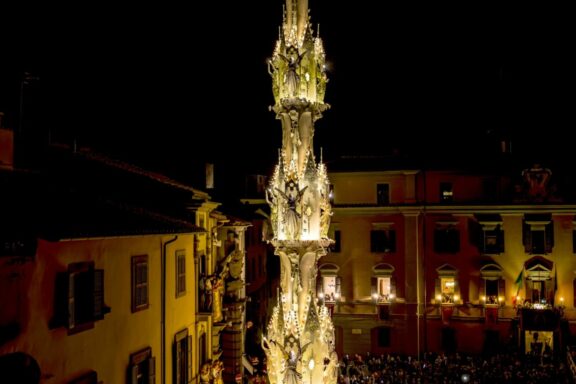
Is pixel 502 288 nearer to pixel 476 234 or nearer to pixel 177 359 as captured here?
pixel 476 234

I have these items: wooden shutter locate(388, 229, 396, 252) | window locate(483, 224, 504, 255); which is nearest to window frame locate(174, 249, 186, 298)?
wooden shutter locate(388, 229, 396, 252)

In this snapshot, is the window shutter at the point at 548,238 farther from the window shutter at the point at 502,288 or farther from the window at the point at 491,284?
the window shutter at the point at 502,288

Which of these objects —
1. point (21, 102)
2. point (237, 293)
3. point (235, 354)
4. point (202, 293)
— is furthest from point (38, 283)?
point (235, 354)

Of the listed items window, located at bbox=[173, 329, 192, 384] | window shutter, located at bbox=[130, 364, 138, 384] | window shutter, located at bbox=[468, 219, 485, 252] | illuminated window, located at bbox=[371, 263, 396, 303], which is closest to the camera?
window shutter, located at bbox=[130, 364, 138, 384]

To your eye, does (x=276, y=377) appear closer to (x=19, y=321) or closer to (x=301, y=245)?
(x=301, y=245)

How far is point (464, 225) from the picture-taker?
42.7 m

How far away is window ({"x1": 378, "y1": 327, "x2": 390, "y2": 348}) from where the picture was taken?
42906 millimetres

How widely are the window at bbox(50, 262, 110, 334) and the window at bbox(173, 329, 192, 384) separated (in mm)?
6806

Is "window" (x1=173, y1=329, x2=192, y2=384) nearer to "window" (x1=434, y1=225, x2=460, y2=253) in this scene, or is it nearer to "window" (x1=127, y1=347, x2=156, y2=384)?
"window" (x1=127, y1=347, x2=156, y2=384)

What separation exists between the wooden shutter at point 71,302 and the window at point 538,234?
121ft

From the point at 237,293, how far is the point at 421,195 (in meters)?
20.3

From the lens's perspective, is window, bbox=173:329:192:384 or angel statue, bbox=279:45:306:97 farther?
window, bbox=173:329:192:384

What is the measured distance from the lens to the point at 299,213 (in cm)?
1377

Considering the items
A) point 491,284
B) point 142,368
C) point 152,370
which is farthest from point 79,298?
point 491,284
